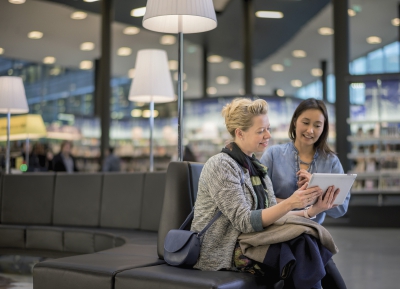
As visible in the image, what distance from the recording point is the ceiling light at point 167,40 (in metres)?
14.7

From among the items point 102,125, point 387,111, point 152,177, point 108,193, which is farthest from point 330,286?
point 102,125

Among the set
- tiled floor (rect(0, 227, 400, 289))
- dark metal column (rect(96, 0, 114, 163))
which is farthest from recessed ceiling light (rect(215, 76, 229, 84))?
tiled floor (rect(0, 227, 400, 289))

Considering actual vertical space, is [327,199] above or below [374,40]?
below

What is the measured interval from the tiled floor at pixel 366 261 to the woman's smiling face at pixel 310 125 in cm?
146

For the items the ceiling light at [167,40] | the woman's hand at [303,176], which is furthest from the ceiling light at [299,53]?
the woman's hand at [303,176]

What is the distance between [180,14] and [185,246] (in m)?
1.51

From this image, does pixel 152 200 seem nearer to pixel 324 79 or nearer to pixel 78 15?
pixel 78 15

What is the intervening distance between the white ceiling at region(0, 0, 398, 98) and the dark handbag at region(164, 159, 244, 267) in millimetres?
9759

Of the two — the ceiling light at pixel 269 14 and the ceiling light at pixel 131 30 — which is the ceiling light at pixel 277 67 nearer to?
the ceiling light at pixel 269 14

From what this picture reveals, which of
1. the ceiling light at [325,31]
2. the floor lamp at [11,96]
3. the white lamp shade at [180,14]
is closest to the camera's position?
the white lamp shade at [180,14]

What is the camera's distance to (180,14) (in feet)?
10.9

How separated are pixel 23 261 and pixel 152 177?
1605mm

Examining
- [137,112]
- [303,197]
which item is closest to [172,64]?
[137,112]

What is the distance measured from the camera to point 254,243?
7.79 ft
